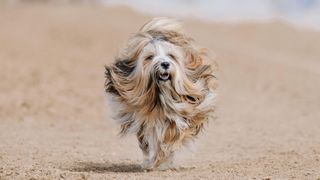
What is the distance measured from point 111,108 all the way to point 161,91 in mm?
777

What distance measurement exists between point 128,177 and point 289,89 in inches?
588

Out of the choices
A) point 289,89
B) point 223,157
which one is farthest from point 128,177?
point 289,89

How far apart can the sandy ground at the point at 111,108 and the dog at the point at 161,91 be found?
30cm

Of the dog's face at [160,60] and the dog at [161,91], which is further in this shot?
the dog at [161,91]

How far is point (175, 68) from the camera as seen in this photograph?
31.5 ft

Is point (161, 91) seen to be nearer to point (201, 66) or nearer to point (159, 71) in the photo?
point (159, 71)

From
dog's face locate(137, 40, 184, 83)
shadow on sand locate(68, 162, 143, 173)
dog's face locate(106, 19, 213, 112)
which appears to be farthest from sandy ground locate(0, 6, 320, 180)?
dog's face locate(137, 40, 184, 83)

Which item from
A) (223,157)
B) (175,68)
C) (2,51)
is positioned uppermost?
(175,68)

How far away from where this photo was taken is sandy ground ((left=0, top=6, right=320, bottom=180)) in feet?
34.6

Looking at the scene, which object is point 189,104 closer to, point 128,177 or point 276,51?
point 128,177

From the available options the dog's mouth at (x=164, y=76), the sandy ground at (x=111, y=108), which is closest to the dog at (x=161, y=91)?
the dog's mouth at (x=164, y=76)

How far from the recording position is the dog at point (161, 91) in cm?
973

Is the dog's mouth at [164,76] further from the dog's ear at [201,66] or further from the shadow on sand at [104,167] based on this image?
Answer: the shadow on sand at [104,167]

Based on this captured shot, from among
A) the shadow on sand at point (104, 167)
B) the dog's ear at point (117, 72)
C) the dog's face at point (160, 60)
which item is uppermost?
the dog's face at point (160, 60)
